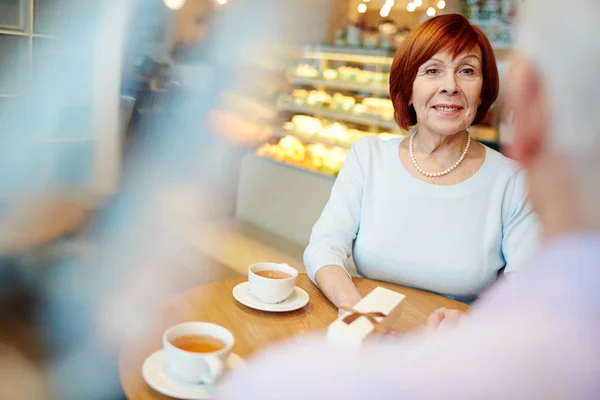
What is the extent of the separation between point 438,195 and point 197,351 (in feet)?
2.86

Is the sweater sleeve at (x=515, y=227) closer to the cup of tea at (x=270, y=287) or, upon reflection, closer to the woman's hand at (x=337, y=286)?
the woman's hand at (x=337, y=286)

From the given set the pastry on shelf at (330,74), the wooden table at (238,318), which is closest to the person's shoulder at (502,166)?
the wooden table at (238,318)

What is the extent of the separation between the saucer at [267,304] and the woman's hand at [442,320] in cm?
27

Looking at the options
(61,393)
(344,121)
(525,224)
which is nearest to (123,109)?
(344,121)

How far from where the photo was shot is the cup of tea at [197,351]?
688 millimetres

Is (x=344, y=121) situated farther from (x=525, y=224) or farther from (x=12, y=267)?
(x=525, y=224)

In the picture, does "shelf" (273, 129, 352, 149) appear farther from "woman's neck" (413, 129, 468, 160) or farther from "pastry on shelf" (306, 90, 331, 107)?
"woman's neck" (413, 129, 468, 160)

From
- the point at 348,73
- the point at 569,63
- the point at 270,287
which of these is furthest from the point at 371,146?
the point at 348,73

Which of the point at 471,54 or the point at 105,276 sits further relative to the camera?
the point at 105,276

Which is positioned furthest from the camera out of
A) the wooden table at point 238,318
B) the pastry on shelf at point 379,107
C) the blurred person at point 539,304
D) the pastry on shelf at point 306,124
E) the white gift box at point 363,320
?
the pastry on shelf at point 306,124

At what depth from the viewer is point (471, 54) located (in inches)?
55.8

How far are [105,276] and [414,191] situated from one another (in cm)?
210

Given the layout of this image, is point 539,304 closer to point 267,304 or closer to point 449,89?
point 267,304

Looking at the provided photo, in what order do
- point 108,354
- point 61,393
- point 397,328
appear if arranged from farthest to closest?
point 108,354 → point 61,393 → point 397,328
